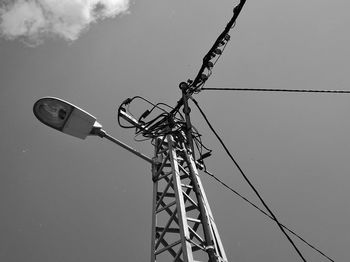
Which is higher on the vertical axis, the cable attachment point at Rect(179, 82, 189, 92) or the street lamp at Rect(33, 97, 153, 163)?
the cable attachment point at Rect(179, 82, 189, 92)

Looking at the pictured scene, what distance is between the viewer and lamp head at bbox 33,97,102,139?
3.67 metres

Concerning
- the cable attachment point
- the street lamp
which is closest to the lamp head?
the street lamp

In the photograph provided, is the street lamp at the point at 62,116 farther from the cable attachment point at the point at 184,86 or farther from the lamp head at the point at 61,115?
the cable attachment point at the point at 184,86

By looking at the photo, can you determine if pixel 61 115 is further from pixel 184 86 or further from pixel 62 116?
pixel 184 86

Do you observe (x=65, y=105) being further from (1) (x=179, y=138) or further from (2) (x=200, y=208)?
(2) (x=200, y=208)

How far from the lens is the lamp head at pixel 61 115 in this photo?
3.67m

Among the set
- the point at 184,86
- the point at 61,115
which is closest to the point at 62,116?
the point at 61,115

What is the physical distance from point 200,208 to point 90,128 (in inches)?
69.4

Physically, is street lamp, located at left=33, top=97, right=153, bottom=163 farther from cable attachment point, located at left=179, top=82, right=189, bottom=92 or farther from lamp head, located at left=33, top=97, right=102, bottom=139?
cable attachment point, located at left=179, top=82, right=189, bottom=92

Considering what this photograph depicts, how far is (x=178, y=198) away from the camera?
334 centimetres

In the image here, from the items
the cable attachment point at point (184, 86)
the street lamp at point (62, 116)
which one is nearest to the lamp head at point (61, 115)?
the street lamp at point (62, 116)

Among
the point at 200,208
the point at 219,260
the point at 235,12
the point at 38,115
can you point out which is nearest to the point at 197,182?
the point at 200,208

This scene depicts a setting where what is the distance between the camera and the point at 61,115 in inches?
147

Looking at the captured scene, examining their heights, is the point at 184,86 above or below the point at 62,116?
above
